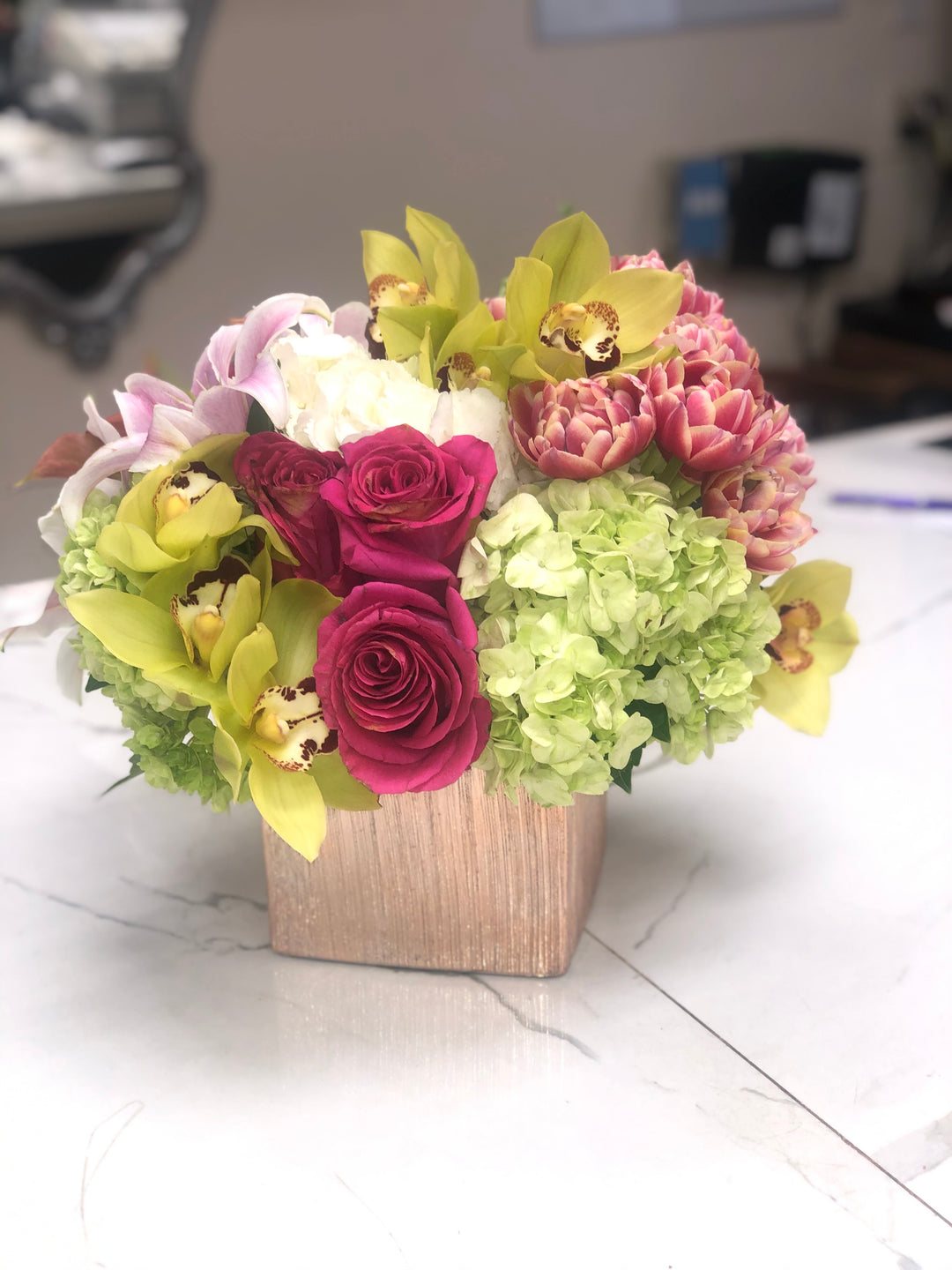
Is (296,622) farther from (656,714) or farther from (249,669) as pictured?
(656,714)

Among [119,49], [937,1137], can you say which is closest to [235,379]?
[937,1137]

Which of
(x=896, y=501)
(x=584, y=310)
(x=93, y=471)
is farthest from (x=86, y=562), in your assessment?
(x=896, y=501)

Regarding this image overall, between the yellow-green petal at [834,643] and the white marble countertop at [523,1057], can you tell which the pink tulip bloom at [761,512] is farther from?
the white marble countertop at [523,1057]

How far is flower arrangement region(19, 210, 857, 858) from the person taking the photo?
54 centimetres

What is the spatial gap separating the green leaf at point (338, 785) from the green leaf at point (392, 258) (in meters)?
0.27

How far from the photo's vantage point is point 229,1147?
0.59 metres

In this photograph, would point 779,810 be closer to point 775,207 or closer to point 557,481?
point 557,481

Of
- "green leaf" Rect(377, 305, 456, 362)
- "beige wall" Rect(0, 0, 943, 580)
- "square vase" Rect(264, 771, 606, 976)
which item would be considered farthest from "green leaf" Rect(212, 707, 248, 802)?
"beige wall" Rect(0, 0, 943, 580)

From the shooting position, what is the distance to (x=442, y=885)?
672 mm

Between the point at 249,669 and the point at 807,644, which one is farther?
the point at 807,644

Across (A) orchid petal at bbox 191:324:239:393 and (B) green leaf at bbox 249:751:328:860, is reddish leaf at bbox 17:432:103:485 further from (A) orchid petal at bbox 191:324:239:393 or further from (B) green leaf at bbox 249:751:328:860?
(B) green leaf at bbox 249:751:328:860

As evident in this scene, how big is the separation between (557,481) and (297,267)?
2.73 m

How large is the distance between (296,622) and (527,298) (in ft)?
0.63

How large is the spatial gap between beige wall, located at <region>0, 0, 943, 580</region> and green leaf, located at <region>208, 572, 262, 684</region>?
2.33 metres
